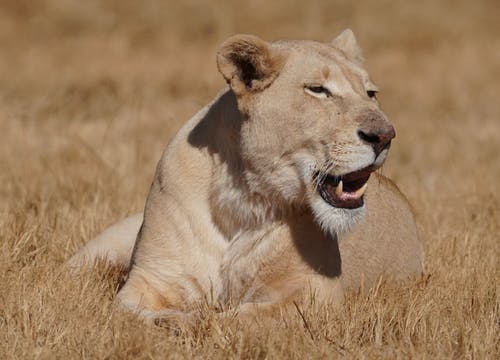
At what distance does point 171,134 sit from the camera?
9336 mm

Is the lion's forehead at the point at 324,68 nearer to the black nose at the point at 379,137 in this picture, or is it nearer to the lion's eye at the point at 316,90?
the lion's eye at the point at 316,90

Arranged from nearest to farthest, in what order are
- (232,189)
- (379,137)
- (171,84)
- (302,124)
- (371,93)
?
1. (379,137)
2. (302,124)
3. (232,189)
4. (371,93)
5. (171,84)

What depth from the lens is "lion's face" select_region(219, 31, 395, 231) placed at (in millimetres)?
4238

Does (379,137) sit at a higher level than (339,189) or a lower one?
higher

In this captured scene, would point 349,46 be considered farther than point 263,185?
Yes

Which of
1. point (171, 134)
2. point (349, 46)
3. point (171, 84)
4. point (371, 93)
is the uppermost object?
point (349, 46)

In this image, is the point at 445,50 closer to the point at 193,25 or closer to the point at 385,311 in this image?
the point at 193,25

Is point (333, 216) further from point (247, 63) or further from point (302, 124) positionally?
point (247, 63)

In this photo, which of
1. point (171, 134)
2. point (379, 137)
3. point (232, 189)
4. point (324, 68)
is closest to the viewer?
point (379, 137)

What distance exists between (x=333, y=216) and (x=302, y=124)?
38cm

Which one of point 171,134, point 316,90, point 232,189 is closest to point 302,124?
point 316,90

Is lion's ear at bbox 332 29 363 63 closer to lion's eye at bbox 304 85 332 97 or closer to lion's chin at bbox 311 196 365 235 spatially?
lion's eye at bbox 304 85 332 97

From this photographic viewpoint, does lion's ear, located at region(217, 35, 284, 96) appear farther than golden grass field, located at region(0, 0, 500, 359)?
Yes

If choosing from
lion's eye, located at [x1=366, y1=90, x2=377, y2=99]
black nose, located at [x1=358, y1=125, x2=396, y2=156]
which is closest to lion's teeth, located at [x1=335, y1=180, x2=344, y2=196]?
black nose, located at [x1=358, y1=125, x2=396, y2=156]
